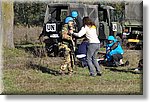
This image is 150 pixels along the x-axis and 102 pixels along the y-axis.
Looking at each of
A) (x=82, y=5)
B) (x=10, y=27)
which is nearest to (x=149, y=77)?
(x=82, y=5)

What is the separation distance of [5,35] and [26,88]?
71 centimetres

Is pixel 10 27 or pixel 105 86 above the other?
pixel 10 27

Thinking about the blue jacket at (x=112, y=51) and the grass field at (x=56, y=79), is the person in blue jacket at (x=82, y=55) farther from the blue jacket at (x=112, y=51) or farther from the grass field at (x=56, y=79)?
the blue jacket at (x=112, y=51)

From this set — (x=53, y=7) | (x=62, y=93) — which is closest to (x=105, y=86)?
(x=62, y=93)

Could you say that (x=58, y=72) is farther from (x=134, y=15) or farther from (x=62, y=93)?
(x=134, y=15)

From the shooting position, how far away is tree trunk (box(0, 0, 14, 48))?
9742 mm

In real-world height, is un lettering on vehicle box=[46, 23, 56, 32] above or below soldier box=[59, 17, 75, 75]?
above

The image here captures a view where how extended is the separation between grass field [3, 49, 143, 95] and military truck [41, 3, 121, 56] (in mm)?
310

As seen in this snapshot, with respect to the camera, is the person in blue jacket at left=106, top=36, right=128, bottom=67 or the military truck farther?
the person in blue jacket at left=106, top=36, right=128, bottom=67

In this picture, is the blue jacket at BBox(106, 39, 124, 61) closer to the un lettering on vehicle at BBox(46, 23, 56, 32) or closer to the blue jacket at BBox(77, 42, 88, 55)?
the blue jacket at BBox(77, 42, 88, 55)

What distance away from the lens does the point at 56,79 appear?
9.79 metres

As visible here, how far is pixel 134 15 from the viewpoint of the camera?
9.74 meters

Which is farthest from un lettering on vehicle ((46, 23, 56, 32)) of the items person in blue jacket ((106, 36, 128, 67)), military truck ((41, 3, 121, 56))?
person in blue jacket ((106, 36, 128, 67))

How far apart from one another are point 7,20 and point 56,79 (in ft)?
3.14
